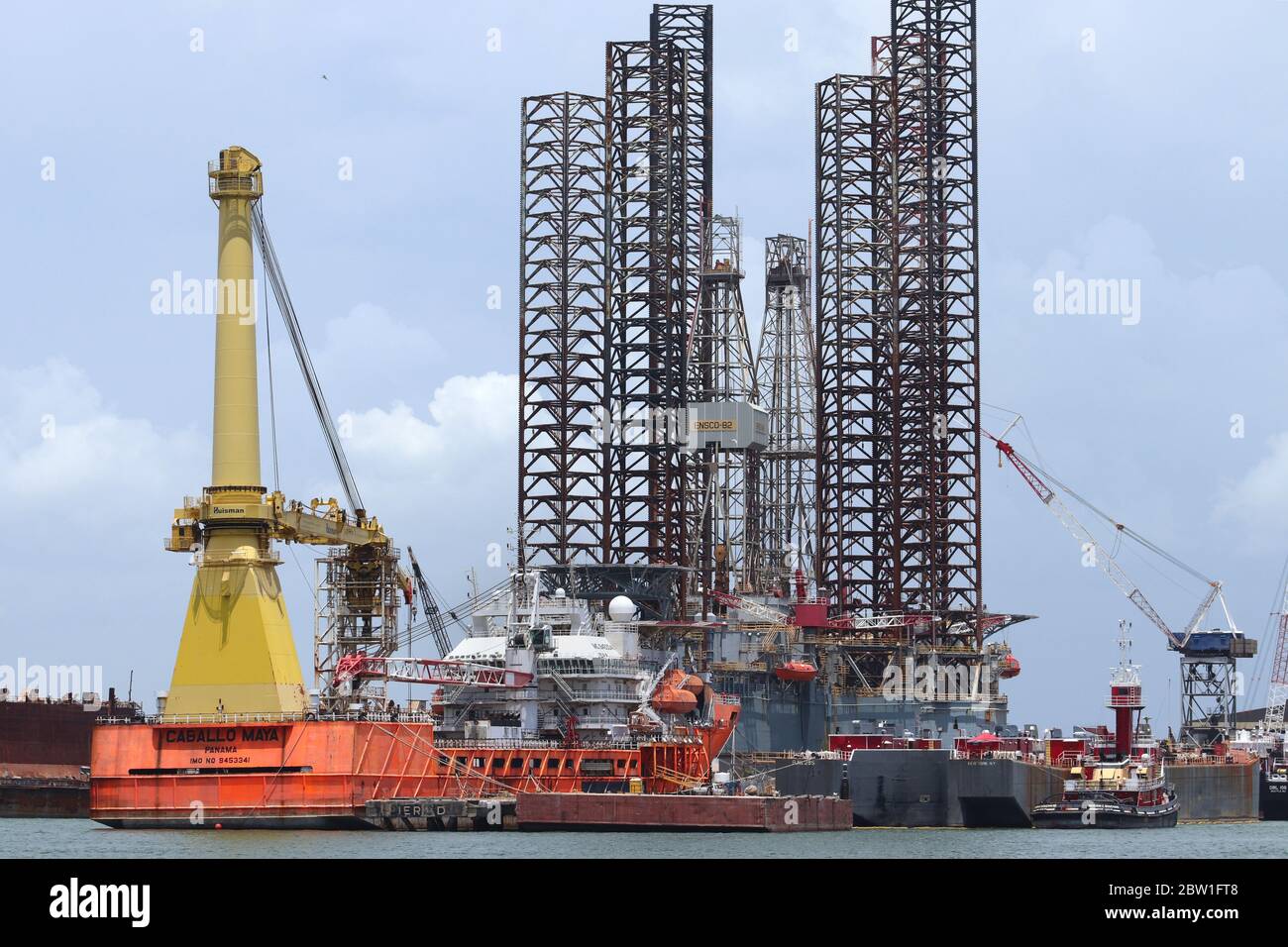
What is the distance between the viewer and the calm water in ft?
201

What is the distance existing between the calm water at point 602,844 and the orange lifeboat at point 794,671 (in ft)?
41.3

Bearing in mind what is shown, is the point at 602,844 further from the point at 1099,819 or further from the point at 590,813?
the point at 1099,819

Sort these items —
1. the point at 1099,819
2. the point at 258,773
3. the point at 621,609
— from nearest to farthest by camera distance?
the point at 258,773 → the point at 621,609 → the point at 1099,819

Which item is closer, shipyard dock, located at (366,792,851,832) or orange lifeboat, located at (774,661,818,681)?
shipyard dock, located at (366,792,851,832)

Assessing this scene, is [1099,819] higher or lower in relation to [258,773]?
lower

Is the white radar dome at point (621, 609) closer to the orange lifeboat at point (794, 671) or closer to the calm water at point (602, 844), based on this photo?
the orange lifeboat at point (794, 671)

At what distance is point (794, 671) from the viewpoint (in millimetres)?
92938

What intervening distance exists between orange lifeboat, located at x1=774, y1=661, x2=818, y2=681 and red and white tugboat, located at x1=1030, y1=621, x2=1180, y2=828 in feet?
37.0

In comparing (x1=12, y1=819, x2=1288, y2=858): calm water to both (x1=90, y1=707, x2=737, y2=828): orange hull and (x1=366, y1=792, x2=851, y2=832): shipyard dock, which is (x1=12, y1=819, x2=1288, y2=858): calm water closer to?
(x1=366, y1=792, x2=851, y2=832): shipyard dock

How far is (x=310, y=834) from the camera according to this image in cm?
6962

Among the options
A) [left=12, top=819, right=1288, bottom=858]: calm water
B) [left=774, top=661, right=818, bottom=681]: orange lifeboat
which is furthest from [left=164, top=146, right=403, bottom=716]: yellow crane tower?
[left=774, top=661, right=818, bottom=681]: orange lifeboat

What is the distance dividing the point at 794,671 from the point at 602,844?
2710 centimetres

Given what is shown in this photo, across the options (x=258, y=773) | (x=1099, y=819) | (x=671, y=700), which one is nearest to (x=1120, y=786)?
(x=1099, y=819)

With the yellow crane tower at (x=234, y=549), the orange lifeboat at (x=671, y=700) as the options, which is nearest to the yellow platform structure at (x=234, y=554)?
the yellow crane tower at (x=234, y=549)
